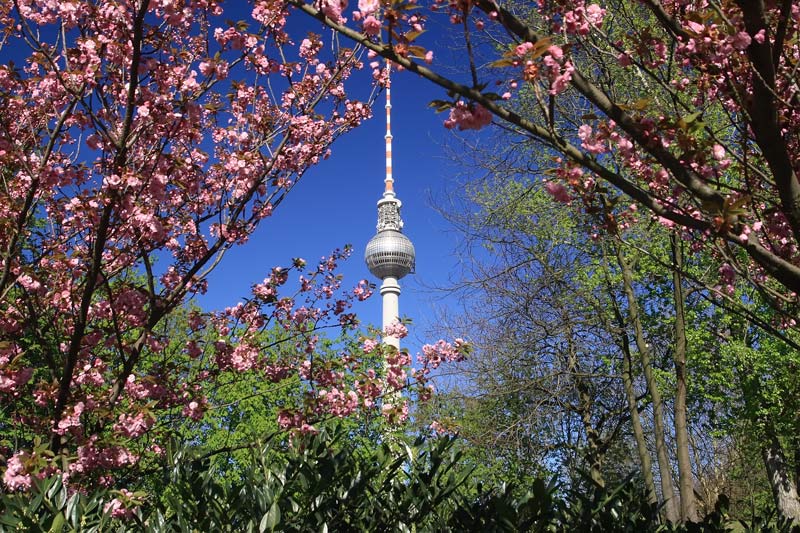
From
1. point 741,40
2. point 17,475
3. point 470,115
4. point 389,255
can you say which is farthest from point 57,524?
point 389,255

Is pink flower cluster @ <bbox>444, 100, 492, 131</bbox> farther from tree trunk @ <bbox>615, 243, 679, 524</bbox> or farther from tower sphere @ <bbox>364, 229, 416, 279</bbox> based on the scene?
tower sphere @ <bbox>364, 229, 416, 279</bbox>

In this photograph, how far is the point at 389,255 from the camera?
232 feet

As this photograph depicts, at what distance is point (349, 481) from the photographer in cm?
299

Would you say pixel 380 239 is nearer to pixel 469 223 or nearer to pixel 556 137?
pixel 469 223

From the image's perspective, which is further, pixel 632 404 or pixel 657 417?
pixel 632 404

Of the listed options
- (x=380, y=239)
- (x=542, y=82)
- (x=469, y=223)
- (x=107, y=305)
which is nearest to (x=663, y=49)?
(x=542, y=82)

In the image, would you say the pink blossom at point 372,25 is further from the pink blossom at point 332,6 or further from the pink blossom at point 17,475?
the pink blossom at point 17,475

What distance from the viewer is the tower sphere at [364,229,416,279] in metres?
70.8

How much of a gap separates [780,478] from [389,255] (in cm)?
5572

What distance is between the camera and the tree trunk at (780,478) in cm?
1612

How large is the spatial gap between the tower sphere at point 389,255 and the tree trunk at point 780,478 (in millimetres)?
54505

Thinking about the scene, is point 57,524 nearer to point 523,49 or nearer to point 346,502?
point 346,502

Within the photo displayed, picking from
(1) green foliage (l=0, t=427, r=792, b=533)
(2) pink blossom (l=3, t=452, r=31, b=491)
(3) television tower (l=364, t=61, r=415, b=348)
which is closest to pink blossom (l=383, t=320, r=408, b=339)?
(2) pink blossom (l=3, t=452, r=31, b=491)

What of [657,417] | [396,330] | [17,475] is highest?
[396,330]
